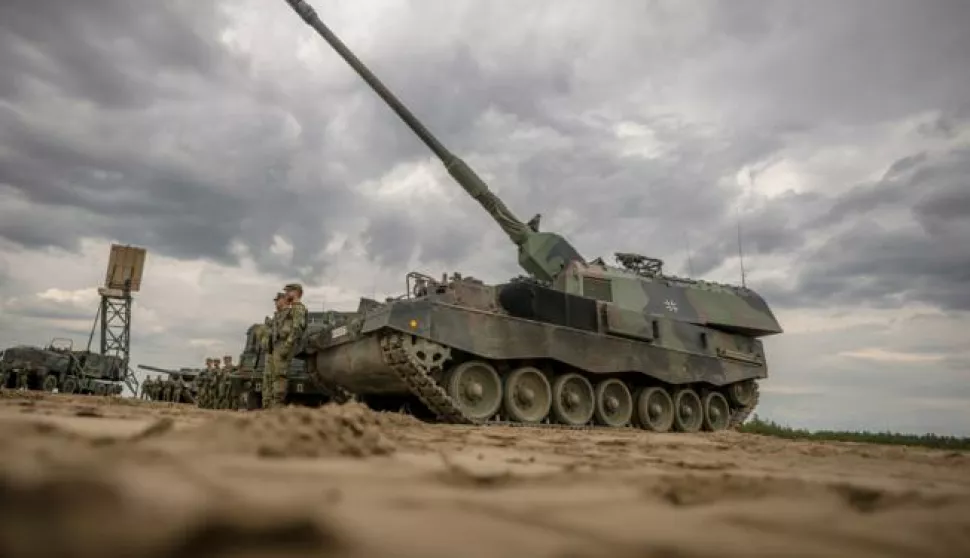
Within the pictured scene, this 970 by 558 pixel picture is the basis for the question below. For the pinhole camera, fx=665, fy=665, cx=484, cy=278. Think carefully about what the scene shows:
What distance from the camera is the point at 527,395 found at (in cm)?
979

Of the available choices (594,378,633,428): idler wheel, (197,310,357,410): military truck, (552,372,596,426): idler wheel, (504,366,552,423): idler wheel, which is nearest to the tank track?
(504,366,552,423): idler wheel

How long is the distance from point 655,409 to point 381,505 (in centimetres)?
1133

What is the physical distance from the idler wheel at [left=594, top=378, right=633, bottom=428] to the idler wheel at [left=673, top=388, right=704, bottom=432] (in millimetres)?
1396

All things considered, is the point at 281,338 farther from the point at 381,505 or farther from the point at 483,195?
the point at 381,505

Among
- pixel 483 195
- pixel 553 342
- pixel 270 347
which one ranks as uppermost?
pixel 483 195

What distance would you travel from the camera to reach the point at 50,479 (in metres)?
1.00

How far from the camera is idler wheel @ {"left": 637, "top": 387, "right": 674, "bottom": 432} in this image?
38.5ft

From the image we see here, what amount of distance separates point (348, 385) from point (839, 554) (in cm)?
963

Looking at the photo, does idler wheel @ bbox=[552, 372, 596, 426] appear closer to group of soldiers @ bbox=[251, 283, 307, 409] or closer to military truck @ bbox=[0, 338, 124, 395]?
group of soldiers @ bbox=[251, 283, 307, 409]

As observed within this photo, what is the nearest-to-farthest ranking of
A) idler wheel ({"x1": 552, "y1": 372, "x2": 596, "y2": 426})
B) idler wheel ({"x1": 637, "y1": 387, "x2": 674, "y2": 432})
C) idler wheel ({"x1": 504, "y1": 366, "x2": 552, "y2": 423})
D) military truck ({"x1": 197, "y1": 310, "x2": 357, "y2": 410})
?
idler wheel ({"x1": 504, "y1": 366, "x2": 552, "y2": 423}) < idler wheel ({"x1": 552, "y1": 372, "x2": 596, "y2": 426}) < idler wheel ({"x1": 637, "y1": 387, "x2": 674, "y2": 432}) < military truck ({"x1": 197, "y1": 310, "x2": 357, "y2": 410})

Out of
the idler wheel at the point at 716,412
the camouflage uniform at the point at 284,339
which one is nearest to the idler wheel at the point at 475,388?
the camouflage uniform at the point at 284,339

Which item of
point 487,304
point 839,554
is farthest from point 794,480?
point 487,304

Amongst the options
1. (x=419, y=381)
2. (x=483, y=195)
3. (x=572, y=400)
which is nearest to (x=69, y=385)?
(x=483, y=195)

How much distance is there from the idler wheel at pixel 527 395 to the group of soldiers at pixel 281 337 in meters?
3.18
